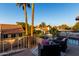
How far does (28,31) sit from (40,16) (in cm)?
29

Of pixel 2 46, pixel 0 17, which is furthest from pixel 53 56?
pixel 0 17

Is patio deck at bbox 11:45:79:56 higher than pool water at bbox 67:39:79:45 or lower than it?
lower

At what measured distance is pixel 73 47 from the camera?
2.39 meters

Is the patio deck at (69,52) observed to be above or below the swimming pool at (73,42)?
below

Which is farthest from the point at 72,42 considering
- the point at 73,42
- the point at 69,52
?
the point at 69,52

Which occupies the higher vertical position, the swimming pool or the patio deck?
the swimming pool

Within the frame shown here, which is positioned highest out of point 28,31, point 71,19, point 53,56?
point 71,19

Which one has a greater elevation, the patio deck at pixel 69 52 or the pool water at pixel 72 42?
the pool water at pixel 72 42

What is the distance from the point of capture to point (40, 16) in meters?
2.42

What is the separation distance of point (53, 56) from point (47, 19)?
1.86ft

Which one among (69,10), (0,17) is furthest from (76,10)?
(0,17)

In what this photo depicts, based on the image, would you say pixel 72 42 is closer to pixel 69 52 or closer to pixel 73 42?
pixel 73 42

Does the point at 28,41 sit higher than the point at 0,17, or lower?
lower

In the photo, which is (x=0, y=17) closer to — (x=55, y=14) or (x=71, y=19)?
(x=55, y=14)
